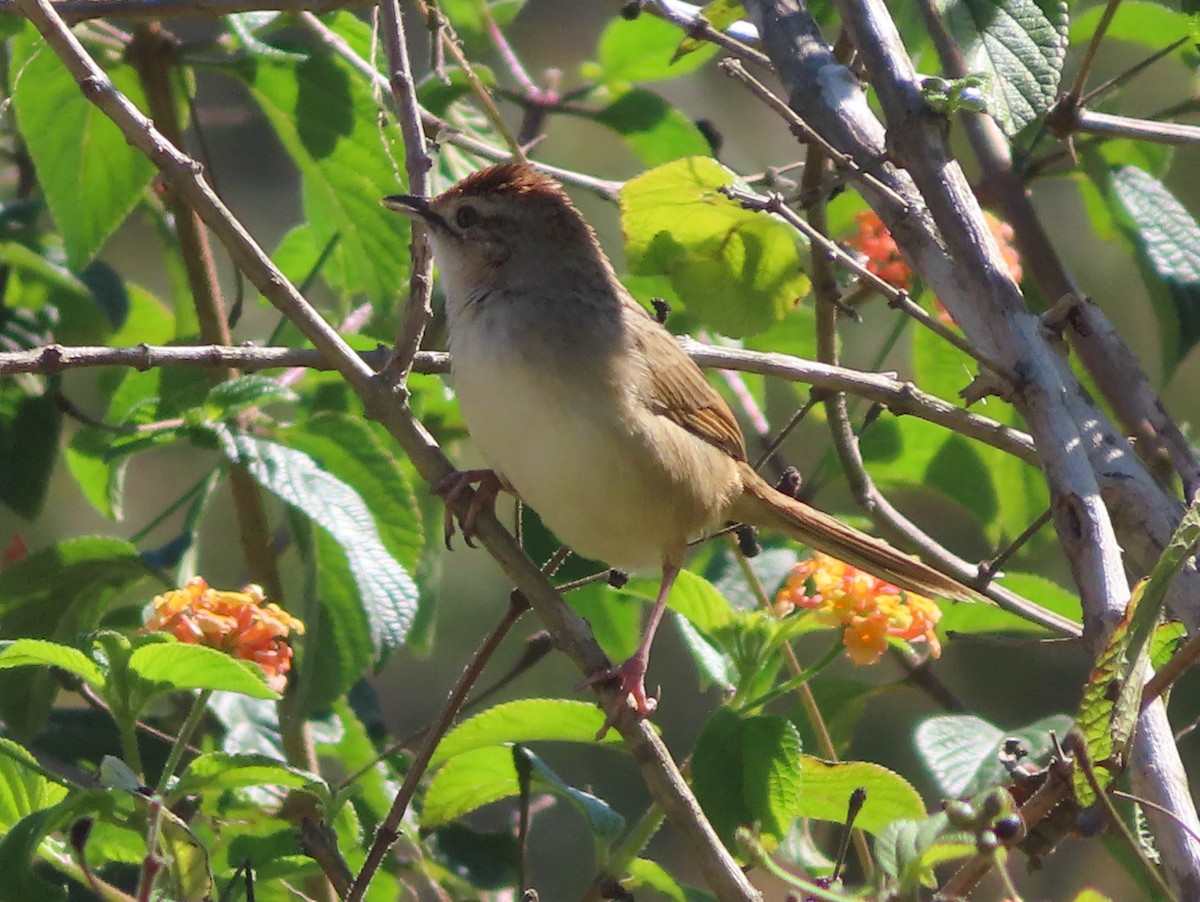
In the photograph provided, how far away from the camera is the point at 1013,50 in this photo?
2432 millimetres

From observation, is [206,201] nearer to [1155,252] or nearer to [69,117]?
[69,117]

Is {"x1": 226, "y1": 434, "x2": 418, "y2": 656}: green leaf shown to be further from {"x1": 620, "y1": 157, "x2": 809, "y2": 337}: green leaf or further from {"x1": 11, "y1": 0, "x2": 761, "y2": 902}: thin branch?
{"x1": 620, "y1": 157, "x2": 809, "y2": 337}: green leaf

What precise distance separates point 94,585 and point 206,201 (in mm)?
1156

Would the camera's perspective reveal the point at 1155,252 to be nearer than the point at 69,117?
Yes

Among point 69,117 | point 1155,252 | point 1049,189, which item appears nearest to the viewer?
point 1155,252

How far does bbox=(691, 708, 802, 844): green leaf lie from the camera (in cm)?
214

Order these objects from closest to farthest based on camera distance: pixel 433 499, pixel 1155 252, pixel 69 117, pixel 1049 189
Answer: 1. pixel 1155 252
2. pixel 69 117
3. pixel 433 499
4. pixel 1049 189

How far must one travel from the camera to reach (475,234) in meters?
3.21

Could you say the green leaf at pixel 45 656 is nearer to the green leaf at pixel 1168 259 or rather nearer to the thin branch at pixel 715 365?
the thin branch at pixel 715 365

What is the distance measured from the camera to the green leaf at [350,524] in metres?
2.72

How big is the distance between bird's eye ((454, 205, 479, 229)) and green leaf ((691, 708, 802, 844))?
142cm

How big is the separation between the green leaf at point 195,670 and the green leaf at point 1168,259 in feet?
6.20

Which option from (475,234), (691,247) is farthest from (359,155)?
(691,247)

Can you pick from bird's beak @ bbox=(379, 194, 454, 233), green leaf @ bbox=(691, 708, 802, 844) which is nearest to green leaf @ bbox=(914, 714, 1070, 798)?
green leaf @ bbox=(691, 708, 802, 844)
